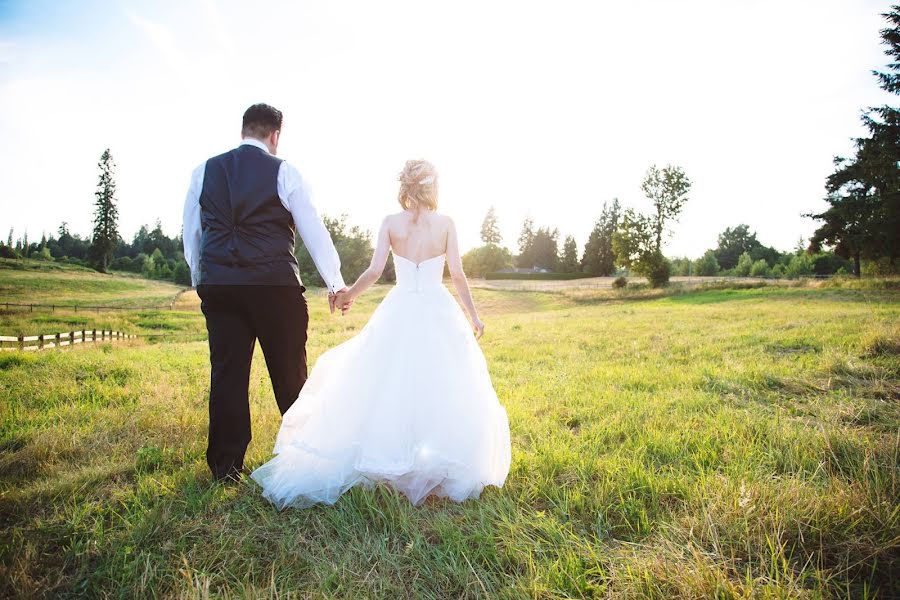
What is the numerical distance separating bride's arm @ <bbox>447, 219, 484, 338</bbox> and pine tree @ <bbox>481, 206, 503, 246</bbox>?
262 ft

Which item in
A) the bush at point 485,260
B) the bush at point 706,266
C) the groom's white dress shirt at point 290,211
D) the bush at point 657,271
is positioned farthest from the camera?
the bush at point 706,266

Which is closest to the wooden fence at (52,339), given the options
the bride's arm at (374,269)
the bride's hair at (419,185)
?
the bride's arm at (374,269)

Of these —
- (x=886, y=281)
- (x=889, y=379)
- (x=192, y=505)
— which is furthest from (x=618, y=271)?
(x=192, y=505)

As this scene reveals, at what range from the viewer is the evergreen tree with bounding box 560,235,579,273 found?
3471 inches

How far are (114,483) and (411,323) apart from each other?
9.09 feet

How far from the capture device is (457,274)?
396cm

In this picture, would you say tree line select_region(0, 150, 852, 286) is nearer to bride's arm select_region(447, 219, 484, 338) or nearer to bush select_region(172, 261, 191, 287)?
bush select_region(172, 261, 191, 287)

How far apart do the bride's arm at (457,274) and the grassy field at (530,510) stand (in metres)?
1.34

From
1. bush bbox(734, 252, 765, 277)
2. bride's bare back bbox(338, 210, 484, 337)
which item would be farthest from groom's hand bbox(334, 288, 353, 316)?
bush bbox(734, 252, 765, 277)

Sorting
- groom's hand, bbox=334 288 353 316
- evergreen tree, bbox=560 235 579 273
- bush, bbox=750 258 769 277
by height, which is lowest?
groom's hand, bbox=334 288 353 316

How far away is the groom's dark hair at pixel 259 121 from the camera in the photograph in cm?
369

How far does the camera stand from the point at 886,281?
24.7 meters

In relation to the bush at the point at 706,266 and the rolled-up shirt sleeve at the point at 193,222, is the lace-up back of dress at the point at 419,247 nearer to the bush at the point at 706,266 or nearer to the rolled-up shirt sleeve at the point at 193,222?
the rolled-up shirt sleeve at the point at 193,222

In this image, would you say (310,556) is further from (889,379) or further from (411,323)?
(889,379)
